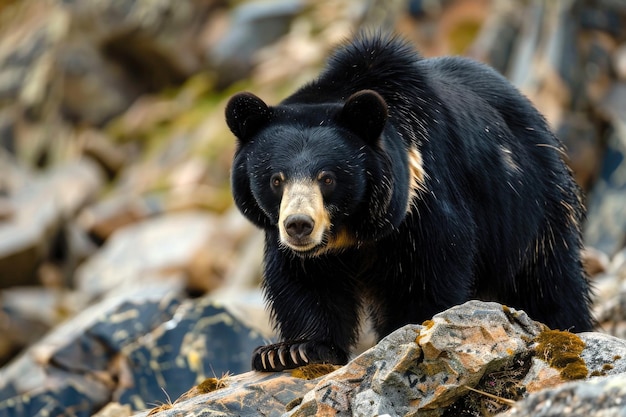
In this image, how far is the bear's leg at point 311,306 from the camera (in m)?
5.79

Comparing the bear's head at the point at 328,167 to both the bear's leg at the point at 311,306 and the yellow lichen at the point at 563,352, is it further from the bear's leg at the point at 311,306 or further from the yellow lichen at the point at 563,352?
the yellow lichen at the point at 563,352

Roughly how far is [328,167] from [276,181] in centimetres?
30

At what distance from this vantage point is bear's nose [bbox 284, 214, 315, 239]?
206 inches

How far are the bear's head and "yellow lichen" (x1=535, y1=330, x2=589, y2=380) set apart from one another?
1.20m

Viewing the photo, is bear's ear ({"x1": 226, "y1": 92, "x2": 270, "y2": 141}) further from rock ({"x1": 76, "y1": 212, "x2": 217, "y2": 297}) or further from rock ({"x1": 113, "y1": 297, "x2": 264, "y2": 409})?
rock ({"x1": 76, "y1": 212, "x2": 217, "y2": 297})

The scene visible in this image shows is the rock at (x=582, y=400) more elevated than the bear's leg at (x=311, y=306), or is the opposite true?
the bear's leg at (x=311, y=306)

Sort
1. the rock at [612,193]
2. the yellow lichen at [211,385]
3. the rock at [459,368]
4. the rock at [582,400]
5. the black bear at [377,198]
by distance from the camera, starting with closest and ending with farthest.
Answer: the rock at [582,400]
the rock at [459,368]
the yellow lichen at [211,385]
the black bear at [377,198]
the rock at [612,193]

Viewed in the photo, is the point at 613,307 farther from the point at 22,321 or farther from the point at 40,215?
the point at 40,215

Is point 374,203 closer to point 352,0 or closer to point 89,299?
point 89,299

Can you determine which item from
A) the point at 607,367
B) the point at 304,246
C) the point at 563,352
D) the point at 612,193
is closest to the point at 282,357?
the point at 304,246

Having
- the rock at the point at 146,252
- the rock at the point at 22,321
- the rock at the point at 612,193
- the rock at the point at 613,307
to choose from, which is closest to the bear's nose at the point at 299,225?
the rock at the point at 613,307

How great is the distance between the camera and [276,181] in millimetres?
5566

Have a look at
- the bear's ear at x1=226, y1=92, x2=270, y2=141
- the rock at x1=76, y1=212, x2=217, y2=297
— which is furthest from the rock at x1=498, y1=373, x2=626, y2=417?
the rock at x1=76, y1=212, x2=217, y2=297

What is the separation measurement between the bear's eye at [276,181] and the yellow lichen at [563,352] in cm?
163
